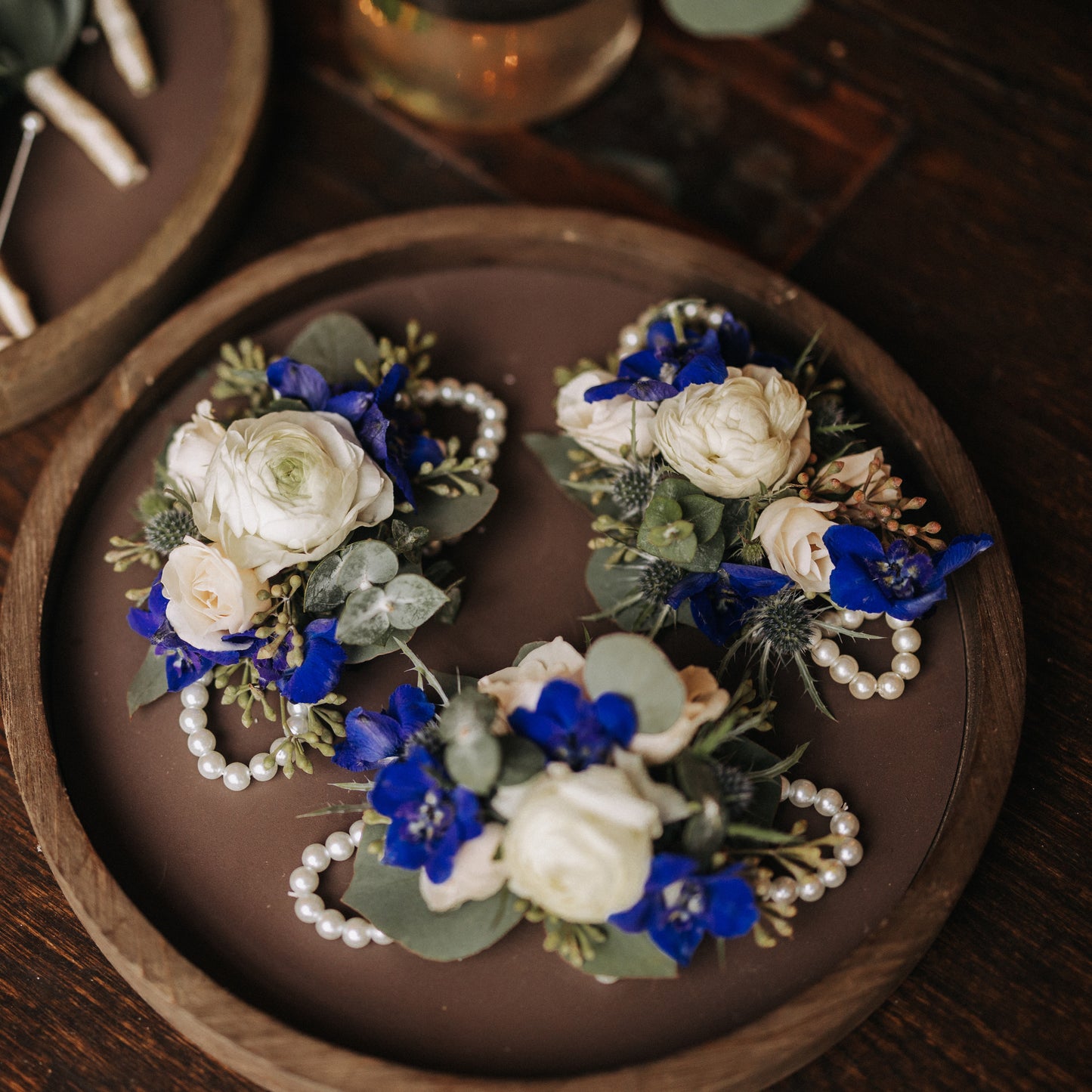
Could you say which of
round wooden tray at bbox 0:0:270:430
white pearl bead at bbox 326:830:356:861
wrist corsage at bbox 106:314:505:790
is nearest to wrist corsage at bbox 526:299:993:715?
wrist corsage at bbox 106:314:505:790

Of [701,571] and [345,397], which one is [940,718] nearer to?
[701,571]

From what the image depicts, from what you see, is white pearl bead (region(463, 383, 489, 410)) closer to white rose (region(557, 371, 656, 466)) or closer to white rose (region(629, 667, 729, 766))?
white rose (region(557, 371, 656, 466))

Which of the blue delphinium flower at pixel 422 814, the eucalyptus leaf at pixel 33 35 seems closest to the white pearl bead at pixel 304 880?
the blue delphinium flower at pixel 422 814

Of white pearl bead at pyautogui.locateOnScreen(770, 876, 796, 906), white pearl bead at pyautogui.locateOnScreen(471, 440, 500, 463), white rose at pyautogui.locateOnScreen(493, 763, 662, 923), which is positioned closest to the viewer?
white rose at pyautogui.locateOnScreen(493, 763, 662, 923)

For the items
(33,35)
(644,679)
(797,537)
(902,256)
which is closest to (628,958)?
(644,679)

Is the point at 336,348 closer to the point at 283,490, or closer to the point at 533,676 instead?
the point at 283,490

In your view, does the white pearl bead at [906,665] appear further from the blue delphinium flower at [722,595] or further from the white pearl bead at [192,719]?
the white pearl bead at [192,719]
